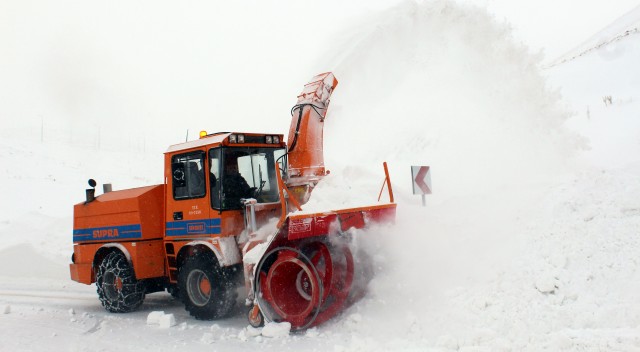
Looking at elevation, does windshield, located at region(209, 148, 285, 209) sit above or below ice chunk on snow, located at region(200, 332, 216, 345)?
above

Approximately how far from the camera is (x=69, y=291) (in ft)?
29.9

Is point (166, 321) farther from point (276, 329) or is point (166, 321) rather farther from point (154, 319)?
point (276, 329)

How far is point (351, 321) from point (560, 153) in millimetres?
5942

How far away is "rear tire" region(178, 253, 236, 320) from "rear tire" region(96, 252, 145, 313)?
1063mm

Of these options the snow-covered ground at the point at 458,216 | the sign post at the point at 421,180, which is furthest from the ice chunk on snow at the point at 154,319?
the sign post at the point at 421,180

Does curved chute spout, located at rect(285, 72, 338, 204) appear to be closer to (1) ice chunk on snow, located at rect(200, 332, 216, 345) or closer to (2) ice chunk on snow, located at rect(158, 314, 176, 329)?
(1) ice chunk on snow, located at rect(200, 332, 216, 345)

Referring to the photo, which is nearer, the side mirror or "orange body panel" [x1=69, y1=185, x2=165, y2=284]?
the side mirror

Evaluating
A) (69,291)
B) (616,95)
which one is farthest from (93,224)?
(616,95)

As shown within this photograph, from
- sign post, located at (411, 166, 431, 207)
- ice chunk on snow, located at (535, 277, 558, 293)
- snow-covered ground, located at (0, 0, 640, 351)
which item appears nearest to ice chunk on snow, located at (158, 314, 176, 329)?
snow-covered ground, located at (0, 0, 640, 351)

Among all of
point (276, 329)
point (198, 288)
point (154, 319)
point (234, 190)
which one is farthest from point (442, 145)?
point (154, 319)

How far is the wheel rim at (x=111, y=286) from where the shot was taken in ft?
23.4

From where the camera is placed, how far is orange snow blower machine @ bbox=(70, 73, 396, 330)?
5441 mm

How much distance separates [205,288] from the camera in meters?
6.21

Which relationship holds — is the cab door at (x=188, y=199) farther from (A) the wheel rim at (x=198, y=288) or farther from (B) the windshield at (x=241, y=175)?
(A) the wheel rim at (x=198, y=288)
